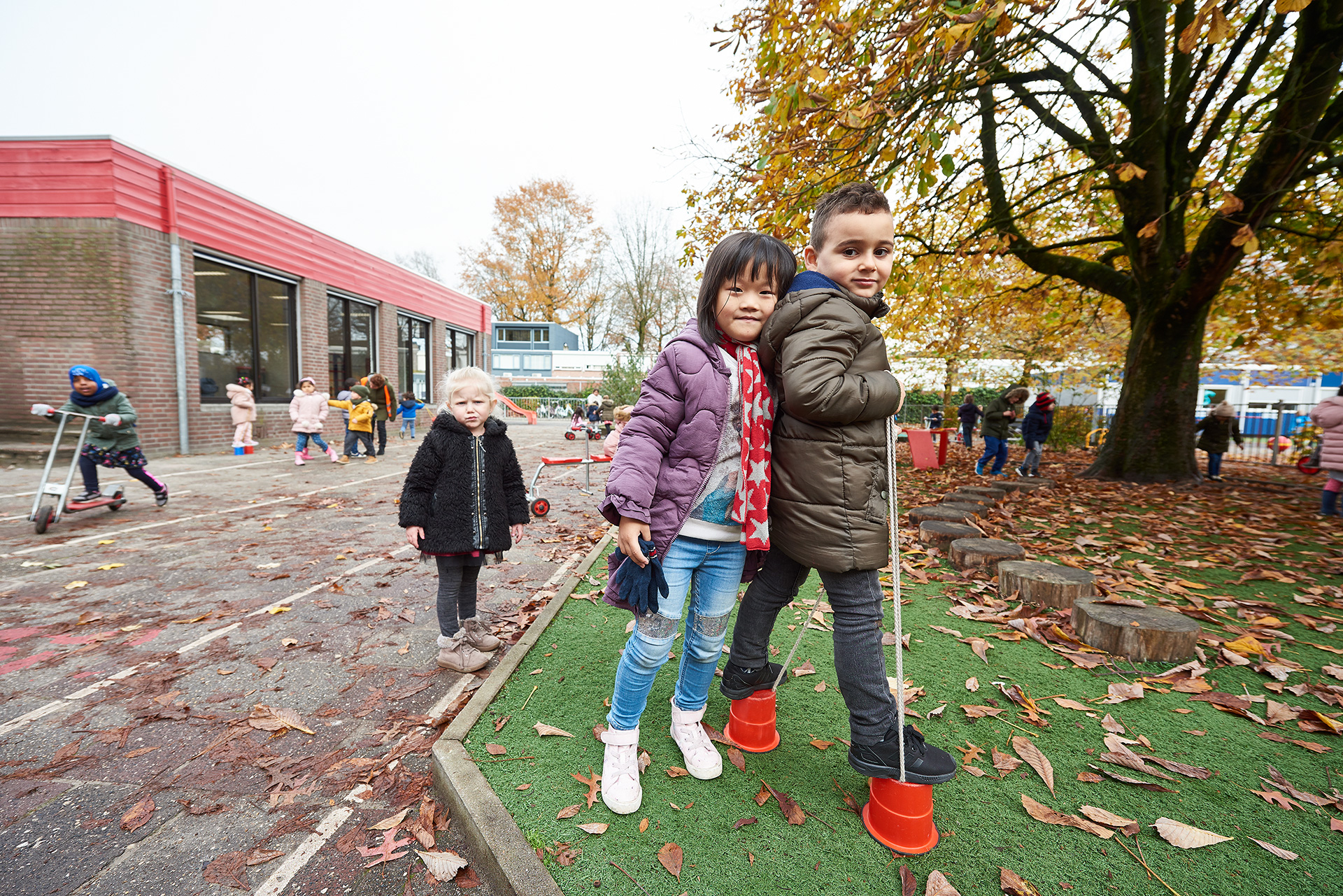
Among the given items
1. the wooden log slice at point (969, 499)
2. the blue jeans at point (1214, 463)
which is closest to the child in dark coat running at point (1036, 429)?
the blue jeans at point (1214, 463)

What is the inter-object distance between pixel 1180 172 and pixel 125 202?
57.6 ft

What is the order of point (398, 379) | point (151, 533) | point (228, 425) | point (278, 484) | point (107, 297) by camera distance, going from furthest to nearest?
point (398, 379) < point (228, 425) < point (107, 297) < point (278, 484) < point (151, 533)

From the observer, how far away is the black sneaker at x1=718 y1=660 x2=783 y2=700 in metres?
2.34

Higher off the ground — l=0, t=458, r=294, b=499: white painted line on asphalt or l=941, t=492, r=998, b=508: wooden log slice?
l=941, t=492, r=998, b=508: wooden log slice

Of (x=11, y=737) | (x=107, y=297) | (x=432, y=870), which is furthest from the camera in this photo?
(x=107, y=297)

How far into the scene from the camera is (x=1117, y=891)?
1.77 m

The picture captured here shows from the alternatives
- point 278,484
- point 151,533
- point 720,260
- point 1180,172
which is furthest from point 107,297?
point 1180,172

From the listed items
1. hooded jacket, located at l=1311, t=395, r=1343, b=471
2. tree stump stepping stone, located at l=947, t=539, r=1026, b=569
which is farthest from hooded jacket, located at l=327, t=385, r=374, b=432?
hooded jacket, located at l=1311, t=395, r=1343, b=471

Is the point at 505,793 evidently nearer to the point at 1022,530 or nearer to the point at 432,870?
the point at 432,870

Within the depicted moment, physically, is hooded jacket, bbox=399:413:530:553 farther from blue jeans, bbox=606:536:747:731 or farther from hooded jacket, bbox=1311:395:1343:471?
hooded jacket, bbox=1311:395:1343:471

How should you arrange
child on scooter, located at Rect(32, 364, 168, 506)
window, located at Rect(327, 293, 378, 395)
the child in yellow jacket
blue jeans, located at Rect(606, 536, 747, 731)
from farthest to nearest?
window, located at Rect(327, 293, 378, 395) < the child in yellow jacket < child on scooter, located at Rect(32, 364, 168, 506) < blue jeans, located at Rect(606, 536, 747, 731)

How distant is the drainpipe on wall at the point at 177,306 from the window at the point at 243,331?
50 cm

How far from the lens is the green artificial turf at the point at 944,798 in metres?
1.82

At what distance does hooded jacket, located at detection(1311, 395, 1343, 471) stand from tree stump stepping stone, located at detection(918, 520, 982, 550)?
5.05 meters
